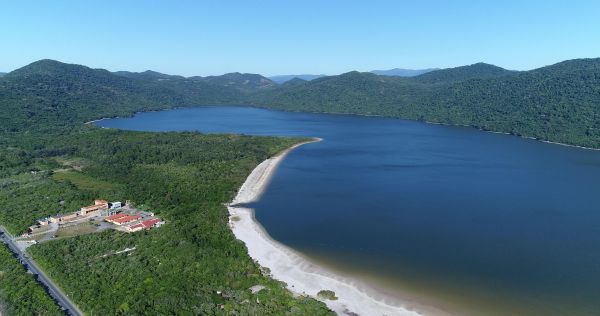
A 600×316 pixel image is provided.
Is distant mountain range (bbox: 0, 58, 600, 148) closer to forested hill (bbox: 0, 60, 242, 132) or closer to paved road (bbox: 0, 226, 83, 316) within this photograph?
forested hill (bbox: 0, 60, 242, 132)

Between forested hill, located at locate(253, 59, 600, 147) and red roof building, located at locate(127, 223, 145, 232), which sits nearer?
red roof building, located at locate(127, 223, 145, 232)

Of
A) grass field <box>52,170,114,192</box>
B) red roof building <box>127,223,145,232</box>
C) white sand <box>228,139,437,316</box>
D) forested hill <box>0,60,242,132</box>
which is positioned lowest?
white sand <box>228,139,437,316</box>

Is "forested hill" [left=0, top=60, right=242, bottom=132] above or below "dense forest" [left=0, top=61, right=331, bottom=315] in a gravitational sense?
above

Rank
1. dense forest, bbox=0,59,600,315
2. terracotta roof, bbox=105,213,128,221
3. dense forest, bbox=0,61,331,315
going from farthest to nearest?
terracotta roof, bbox=105,213,128,221 → dense forest, bbox=0,59,600,315 → dense forest, bbox=0,61,331,315

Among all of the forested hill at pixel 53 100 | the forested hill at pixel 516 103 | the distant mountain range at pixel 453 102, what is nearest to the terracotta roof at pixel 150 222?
the forested hill at pixel 53 100

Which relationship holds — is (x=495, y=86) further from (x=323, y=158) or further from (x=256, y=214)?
(x=256, y=214)

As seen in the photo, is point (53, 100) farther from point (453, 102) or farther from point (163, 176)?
point (453, 102)

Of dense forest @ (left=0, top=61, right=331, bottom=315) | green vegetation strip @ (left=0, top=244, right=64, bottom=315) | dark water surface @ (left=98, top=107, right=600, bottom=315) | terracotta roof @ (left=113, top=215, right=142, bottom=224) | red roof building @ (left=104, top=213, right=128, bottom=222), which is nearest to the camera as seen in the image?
green vegetation strip @ (left=0, top=244, right=64, bottom=315)

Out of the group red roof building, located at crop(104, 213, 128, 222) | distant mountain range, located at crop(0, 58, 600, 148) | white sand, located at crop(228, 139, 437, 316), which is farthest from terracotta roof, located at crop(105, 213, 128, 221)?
distant mountain range, located at crop(0, 58, 600, 148)
